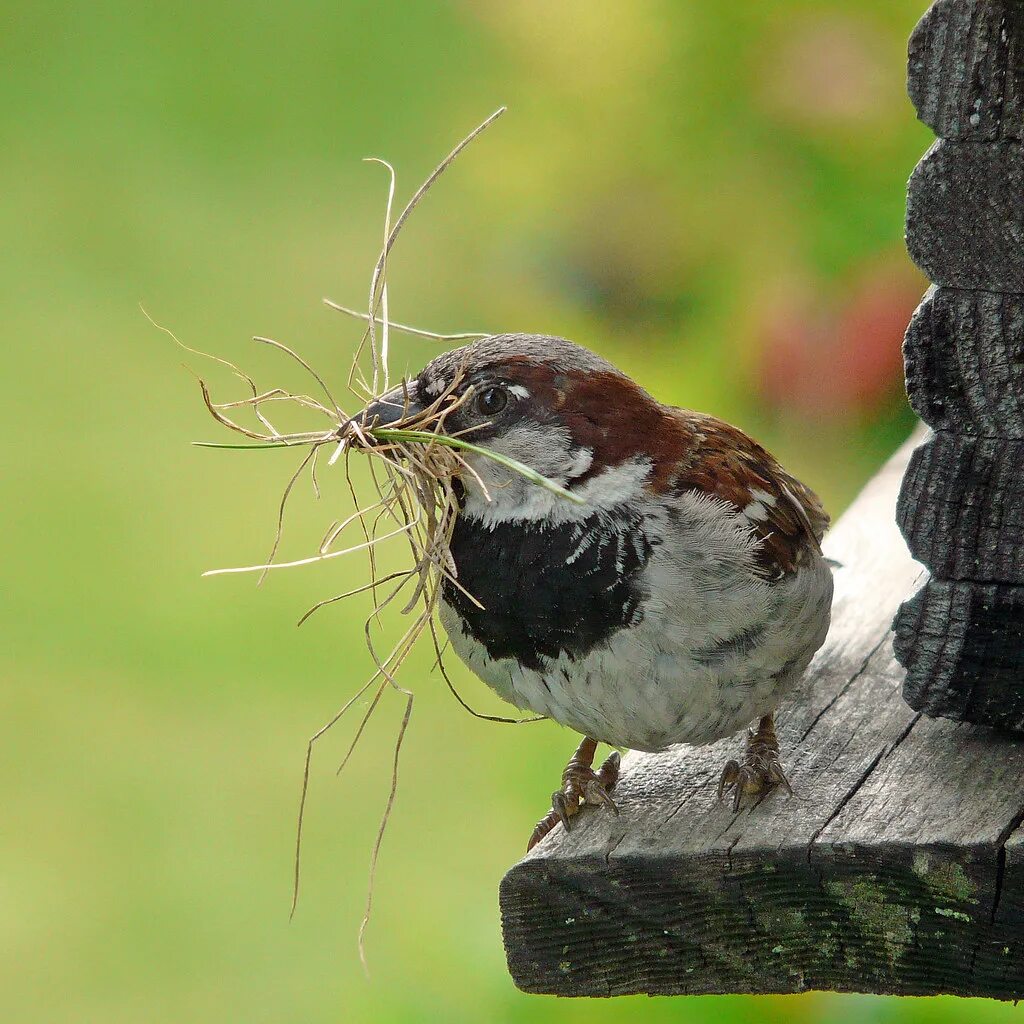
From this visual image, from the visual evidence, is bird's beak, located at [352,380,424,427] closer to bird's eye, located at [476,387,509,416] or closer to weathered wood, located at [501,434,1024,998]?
bird's eye, located at [476,387,509,416]

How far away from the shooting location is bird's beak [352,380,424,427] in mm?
2150

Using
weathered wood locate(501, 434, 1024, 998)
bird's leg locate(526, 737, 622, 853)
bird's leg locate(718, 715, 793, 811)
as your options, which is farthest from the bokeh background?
weathered wood locate(501, 434, 1024, 998)

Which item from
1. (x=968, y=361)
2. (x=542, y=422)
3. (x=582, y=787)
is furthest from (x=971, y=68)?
(x=582, y=787)

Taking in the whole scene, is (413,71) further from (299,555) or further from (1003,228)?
(1003,228)

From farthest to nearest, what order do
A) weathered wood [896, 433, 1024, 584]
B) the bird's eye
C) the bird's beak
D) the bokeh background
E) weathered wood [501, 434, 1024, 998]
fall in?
the bokeh background < the bird's eye < the bird's beak < weathered wood [896, 433, 1024, 584] < weathered wood [501, 434, 1024, 998]

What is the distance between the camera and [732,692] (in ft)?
7.34

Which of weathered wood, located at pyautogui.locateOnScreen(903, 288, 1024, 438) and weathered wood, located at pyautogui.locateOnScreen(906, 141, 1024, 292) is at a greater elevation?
weathered wood, located at pyautogui.locateOnScreen(906, 141, 1024, 292)

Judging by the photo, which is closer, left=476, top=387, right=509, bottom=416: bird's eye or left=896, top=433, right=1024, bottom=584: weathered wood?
left=896, top=433, right=1024, bottom=584: weathered wood

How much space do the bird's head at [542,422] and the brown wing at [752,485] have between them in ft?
0.32

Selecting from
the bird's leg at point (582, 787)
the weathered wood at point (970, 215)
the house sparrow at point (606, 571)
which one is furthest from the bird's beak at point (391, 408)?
the weathered wood at point (970, 215)

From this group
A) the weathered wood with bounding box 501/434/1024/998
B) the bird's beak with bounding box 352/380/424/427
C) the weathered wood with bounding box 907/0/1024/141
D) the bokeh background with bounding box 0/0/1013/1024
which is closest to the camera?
the weathered wood with bounding box 907/0/1024/141

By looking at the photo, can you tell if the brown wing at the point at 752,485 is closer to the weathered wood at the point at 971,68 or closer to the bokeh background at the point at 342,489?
the weathered wood at the point at 971,68

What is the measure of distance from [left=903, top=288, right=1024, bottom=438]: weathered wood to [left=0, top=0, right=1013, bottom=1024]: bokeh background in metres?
1.92

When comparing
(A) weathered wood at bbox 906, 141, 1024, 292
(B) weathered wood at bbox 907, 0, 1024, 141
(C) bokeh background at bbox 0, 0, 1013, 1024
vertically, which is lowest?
(C) bokeh background at bbox 0, 0, 1013, 1024
